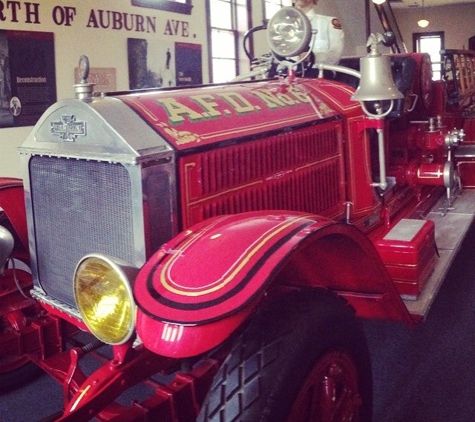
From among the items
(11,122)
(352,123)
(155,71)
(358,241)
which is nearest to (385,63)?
(352,123)

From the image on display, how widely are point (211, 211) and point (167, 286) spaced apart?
0.59 meters

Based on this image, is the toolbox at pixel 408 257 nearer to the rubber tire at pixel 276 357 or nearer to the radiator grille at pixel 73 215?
the rubber tire at pixel 276 357

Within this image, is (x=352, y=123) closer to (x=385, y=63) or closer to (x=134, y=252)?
(x=385, y=63)

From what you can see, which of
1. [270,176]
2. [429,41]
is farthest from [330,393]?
[429,41]

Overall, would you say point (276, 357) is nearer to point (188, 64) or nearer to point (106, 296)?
point (106, 296)

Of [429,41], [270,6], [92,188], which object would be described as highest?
[429,41]

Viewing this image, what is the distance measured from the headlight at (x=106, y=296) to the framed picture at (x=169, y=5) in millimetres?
4913

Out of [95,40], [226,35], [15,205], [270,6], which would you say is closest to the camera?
[15,205]

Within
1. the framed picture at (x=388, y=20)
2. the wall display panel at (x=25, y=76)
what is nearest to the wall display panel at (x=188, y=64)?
the wall display panel at (x=25, y=76)

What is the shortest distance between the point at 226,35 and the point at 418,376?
20.5ft

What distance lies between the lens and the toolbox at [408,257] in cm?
267

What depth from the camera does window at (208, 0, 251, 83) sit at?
7738mm

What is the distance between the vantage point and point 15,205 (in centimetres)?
249

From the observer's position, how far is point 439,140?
3953 millimetres
